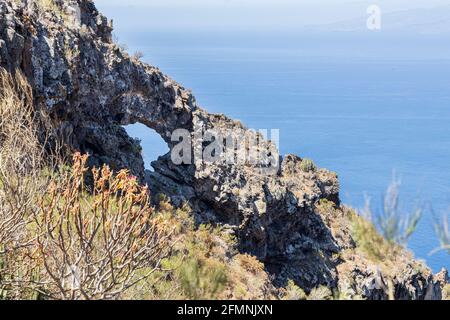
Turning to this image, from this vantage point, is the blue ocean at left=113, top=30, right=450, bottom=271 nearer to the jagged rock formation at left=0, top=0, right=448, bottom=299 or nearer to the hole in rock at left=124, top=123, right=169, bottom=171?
the hole in rock at left=124, top=123, right=169, bottom=171

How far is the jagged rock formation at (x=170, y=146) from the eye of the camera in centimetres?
1266

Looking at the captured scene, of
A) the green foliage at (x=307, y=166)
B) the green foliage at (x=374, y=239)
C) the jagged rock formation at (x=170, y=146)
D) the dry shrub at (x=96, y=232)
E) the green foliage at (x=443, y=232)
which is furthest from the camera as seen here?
the green foliage at (x=307, y=166)

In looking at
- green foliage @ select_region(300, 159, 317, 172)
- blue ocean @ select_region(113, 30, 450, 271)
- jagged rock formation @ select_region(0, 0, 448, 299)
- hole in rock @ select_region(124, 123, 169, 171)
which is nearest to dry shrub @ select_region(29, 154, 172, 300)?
Answer: jagged rock formation @ select_region(0, 0, 448, 299)

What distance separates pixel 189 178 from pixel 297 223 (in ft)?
13.2

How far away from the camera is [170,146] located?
17.4 meters

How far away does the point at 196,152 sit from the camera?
17.3 meters

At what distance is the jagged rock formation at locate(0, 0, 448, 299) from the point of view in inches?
499

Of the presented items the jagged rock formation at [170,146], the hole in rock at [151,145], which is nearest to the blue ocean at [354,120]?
the hole in rock at [151,145]

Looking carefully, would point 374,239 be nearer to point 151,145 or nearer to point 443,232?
point 443,232

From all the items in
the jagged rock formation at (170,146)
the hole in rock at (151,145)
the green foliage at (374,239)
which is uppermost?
the hole in rock at (151,145)

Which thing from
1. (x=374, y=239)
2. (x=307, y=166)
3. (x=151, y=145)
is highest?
(x=151, y=145)

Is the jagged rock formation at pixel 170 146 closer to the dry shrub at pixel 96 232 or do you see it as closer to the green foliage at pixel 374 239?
the dry shrub at pixel 96 232

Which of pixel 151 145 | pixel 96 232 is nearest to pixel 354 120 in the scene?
pixel 151 145
